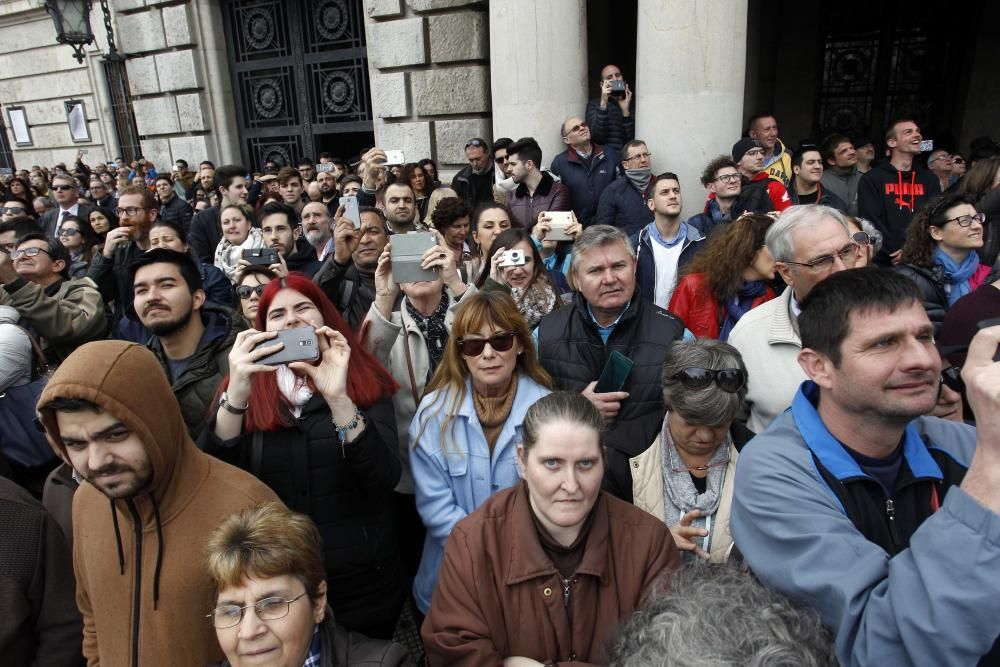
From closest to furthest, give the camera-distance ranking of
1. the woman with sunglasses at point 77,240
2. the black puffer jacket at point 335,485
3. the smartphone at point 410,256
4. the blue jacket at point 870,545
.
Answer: the blue jacket at point 870,545 < the black puffer jacket at point 335,485 < the smartphone at point 410,256 < the woman with sunglasses at point 77,240

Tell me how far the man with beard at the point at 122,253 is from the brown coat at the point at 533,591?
3.40 meters

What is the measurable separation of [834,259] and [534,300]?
1.59m

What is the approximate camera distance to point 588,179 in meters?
5.99

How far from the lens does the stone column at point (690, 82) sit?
5.23m

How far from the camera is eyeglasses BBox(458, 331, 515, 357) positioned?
2453 mm

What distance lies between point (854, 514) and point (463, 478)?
1443mm

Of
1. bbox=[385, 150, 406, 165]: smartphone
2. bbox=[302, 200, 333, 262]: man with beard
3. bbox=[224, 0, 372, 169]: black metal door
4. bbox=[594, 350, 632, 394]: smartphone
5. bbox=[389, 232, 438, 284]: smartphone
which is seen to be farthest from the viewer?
bbox=[224, 0, 372, 169]: black metal door

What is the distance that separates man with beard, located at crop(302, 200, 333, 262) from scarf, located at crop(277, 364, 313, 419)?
286 cm

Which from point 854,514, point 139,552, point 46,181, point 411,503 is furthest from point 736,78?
point 46,181

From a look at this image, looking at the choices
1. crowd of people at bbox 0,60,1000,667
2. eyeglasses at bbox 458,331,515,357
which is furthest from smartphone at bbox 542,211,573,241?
eyeglasses at bbox 458,331,515,357

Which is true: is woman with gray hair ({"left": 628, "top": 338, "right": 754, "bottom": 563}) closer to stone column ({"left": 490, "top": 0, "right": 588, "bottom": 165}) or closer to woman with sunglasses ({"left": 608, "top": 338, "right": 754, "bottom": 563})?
woman with sunglasses ({"left": 608, "top": 338, "right": 754, "bottom": 563})

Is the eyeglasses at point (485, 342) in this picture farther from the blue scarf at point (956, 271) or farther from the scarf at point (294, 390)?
the blue scarf at point (956, 271)

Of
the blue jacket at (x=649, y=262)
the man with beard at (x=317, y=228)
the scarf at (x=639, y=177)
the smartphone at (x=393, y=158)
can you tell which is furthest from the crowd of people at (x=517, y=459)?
the smartphone at (x=393, y=158)

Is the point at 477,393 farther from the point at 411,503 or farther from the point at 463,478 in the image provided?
the point at 411,503
